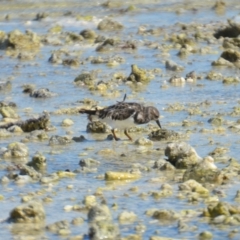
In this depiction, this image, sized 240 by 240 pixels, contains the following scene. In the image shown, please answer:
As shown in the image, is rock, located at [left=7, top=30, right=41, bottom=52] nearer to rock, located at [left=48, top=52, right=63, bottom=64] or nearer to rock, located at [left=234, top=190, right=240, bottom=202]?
rock, located at [left=48, top=52, right=63, bottom=64]

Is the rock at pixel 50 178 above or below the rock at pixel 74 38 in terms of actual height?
above

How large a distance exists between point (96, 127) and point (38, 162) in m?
1.91

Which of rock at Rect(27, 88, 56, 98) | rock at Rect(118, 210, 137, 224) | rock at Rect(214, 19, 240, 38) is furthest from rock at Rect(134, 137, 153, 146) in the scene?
rock at Rect(214, 19, 240, 38)

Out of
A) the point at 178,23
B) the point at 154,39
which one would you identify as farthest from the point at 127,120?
the point at 178,23

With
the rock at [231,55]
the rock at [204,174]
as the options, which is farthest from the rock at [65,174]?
the rock at [231,55]

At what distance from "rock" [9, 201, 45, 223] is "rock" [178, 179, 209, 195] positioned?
4.13ft

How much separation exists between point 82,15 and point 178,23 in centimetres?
286

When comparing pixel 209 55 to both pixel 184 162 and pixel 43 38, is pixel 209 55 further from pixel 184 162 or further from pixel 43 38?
pixel 184 162

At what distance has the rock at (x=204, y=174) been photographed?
8.05 metres

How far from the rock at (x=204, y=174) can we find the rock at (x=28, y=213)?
59.9 inches

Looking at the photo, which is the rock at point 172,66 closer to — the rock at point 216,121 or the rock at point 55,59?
the rock at point 55,59

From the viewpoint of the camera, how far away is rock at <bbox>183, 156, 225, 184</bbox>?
8.05 meters

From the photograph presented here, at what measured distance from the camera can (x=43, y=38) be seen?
18219mm

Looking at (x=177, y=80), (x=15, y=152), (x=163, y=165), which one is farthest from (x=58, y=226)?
(x=177, y=80)
